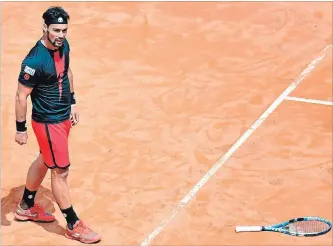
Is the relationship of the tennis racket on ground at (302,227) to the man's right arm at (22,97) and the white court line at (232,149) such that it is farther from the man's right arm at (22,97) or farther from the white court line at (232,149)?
the man's right arm at (22,97)

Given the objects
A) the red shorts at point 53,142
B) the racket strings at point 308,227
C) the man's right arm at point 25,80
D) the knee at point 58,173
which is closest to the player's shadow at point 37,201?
the knee at point 58,173

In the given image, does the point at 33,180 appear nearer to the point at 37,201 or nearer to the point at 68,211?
the point at 68,211

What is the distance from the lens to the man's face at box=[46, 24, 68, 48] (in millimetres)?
8289

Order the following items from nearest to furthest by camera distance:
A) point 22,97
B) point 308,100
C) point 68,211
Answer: point 22,97
point 68,211
point 308,100

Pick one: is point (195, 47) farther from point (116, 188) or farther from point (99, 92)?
point (116, 188)

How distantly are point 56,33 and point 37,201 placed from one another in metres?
2.53

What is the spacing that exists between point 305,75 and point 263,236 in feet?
15.8

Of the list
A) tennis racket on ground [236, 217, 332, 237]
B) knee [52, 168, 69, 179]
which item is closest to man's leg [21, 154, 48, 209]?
knee [52, 168, 69, 179]

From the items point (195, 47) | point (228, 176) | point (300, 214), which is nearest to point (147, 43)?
point (195, 47)

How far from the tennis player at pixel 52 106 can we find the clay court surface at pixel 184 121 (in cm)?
54

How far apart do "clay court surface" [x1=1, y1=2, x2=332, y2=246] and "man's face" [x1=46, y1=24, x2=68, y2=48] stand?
232cm

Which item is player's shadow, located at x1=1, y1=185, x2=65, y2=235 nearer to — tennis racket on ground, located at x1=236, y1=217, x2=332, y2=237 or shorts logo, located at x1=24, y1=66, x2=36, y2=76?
shorts logo, located at x1=24, y1=66, x2=36, y2=76

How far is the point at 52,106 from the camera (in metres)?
8.61

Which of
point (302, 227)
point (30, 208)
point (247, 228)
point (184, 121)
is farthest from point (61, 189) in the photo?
point (184, 121)
